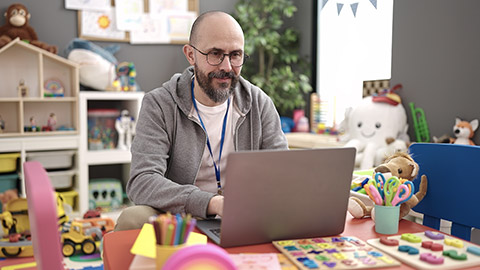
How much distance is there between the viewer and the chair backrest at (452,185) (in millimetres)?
1155

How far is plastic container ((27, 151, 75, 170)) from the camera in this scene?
3.09 m

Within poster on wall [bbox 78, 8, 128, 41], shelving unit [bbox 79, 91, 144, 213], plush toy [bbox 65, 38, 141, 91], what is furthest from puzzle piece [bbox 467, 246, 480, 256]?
poster on wall [bbox 78, 8, 128, 41]

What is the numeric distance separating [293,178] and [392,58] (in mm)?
2058

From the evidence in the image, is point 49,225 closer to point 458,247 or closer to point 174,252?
point 174,252

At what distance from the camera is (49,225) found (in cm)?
62

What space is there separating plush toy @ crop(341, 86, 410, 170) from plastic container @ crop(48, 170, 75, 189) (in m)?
1.98

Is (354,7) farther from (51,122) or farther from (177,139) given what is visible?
(51,122)

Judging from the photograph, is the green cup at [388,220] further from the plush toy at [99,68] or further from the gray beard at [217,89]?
the plush toy at [99,68]

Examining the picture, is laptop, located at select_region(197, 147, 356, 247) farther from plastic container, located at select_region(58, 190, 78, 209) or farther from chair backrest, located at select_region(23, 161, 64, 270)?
plastic container, located at select_region(58, 190, 78, 209)

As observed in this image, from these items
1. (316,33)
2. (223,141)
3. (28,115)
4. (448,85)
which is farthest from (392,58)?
(28,115)

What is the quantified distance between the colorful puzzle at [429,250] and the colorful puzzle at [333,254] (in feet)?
0.11

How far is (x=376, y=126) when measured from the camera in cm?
262

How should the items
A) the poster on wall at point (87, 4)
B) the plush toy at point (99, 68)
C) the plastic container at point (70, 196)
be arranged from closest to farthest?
1. the plastic container at point (70, 196)
2. the plush toy at point (99, 68)
3. the poster on wall at point (87, 4)

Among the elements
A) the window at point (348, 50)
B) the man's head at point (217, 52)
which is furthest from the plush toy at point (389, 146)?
Answer: the man's head at point (217, 52)
